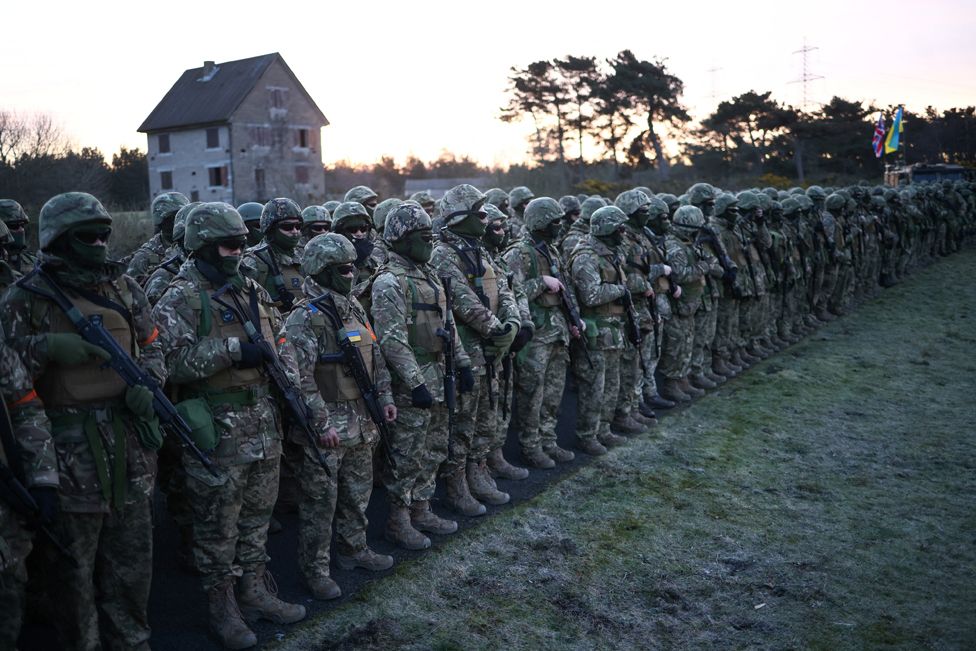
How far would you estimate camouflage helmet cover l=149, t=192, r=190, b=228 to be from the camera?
7.09 m

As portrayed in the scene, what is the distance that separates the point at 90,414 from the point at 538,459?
15.3 ft

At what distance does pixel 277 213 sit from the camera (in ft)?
22.1

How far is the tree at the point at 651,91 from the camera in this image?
3747cm

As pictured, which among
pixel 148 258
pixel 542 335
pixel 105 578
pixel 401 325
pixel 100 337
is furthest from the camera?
pixel 542 335

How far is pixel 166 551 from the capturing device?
5.84 meters

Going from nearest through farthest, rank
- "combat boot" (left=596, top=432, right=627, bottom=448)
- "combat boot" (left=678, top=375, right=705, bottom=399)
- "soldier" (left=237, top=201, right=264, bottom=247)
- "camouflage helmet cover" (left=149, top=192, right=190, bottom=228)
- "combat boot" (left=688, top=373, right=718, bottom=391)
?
"camouflage helmet cover" (left=149, top=192, right=190, bottom=228)
"soldier" (left=237, top=201, right=264, bottom=247)
"combat boot" (left=596, top=432, right=627, bottom=448)
"combat boot" (left=678, top=375, right=705, bottom=399)
"combat boot" (left=688, top=373, right=718, bottom=391)

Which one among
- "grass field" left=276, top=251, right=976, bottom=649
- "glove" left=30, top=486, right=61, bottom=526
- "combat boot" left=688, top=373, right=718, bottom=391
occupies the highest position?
"glove" left=30, top=486, right=61, bottom=526

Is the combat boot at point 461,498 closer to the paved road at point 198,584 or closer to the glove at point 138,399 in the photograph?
the paved road at point 198,584

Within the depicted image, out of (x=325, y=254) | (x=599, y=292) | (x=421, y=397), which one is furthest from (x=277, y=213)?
(x=599, y=292)

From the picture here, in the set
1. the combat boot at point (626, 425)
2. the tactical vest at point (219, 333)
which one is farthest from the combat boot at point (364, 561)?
the combat boot at point (626, 425)

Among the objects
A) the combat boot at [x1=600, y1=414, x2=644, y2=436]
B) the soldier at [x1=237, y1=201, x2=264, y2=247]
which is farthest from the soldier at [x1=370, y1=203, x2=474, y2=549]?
the combat boot at [x1=600, y1=414, x2=644, y2=436]

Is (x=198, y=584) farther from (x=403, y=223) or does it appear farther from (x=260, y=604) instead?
(x=403, y=223)

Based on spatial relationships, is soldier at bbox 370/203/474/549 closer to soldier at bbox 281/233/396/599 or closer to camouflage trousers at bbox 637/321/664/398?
soldier at bbox 281/233/396/599

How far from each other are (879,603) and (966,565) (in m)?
1.02
